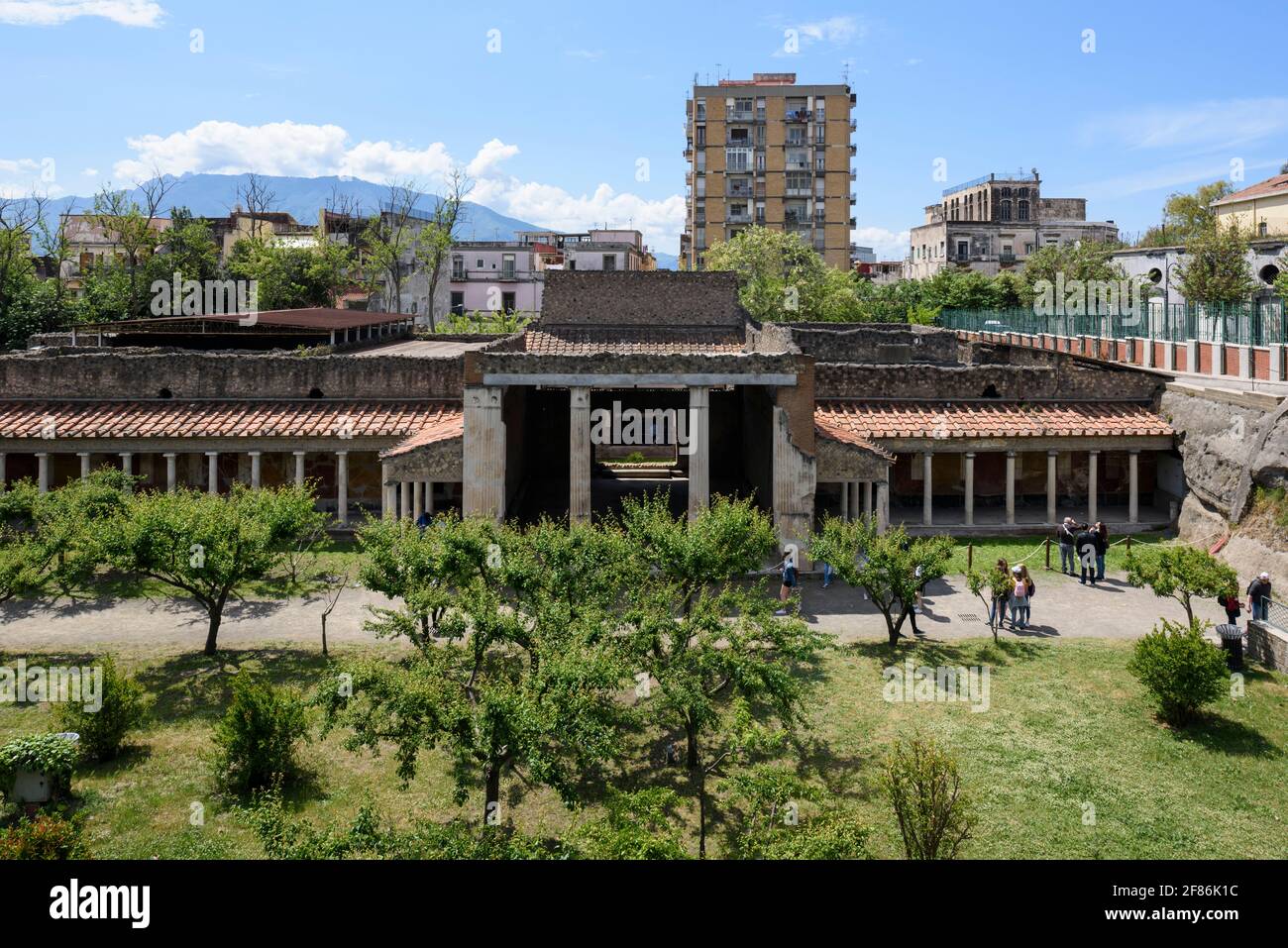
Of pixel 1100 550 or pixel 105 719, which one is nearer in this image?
pixel 105 719

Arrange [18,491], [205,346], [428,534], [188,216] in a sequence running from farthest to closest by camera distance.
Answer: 1. [188,216]
2. [205,346]
3. [18,491]
4. [428,534]

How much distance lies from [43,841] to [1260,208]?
76.2 m

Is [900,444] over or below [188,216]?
below

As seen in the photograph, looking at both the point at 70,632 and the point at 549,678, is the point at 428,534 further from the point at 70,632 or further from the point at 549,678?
the point at 70,632

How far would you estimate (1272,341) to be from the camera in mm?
36156

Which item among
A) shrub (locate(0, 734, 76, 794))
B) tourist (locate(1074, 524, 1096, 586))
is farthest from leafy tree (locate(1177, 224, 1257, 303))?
shrub (locate(0, 734, 76, 794))

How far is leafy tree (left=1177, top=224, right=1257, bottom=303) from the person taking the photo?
51844mm

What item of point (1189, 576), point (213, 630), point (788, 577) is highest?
point (1189, 576)

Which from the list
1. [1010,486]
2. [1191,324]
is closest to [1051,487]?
[1010,486]

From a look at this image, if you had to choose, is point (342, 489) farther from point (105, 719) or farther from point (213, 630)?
point (105, 719)

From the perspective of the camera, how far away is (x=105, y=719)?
57.8 feet

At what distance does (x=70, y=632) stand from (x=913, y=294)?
7351 cm

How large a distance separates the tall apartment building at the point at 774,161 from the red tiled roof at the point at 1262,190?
113 ft
